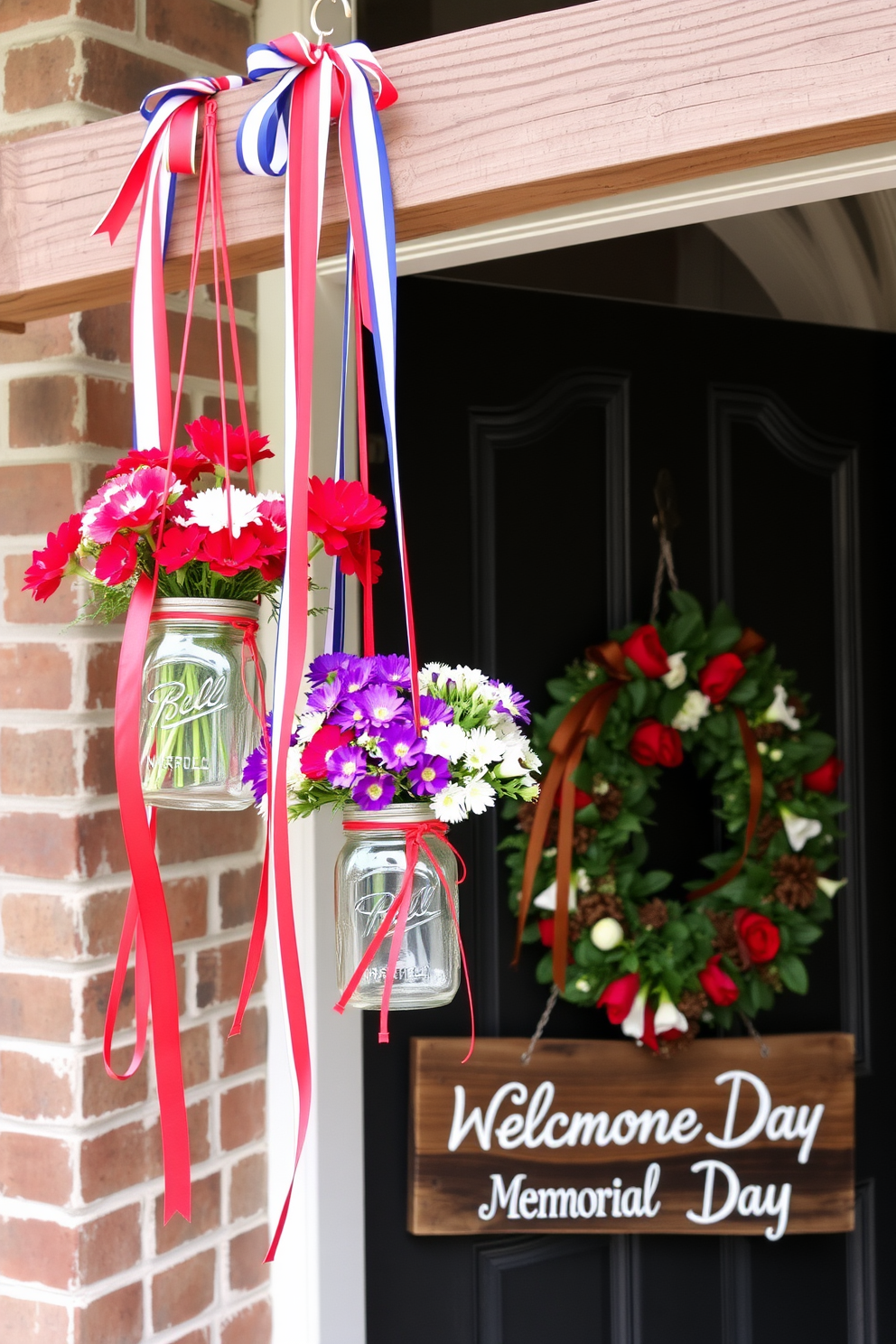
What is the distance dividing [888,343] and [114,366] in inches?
58.4

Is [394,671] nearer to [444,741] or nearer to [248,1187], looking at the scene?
[444,741]

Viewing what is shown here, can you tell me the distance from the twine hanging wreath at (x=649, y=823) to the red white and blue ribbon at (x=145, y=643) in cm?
98

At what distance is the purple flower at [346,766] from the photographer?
2.48ft

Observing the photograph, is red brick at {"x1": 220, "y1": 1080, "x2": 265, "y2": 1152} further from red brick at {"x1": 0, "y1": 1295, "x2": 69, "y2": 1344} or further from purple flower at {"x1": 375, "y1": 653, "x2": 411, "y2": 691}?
purple flower at {"x1": 375, "y1": 653, "x2": 411, "y2": 691}

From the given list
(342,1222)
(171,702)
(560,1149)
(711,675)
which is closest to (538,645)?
(711,675)

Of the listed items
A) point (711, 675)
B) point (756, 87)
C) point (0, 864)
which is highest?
point (756, 87)

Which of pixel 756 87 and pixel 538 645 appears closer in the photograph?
pixel 756 87

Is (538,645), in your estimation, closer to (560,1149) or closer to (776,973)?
(776,973)

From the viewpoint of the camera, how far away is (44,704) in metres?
1.41

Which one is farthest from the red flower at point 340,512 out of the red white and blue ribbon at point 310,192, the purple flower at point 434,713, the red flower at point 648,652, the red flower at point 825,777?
the red flower at point 825,777

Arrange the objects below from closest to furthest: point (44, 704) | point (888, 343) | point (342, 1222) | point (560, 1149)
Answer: point (44, 704) < point (342, 1222) < point (560, 1149) < point (888, 343)

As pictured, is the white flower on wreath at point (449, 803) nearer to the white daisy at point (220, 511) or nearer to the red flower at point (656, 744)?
the white daisy at point (220, 511)

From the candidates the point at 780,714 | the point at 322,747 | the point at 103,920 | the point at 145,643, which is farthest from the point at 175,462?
the point at 780,714

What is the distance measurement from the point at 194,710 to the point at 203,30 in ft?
3.67
